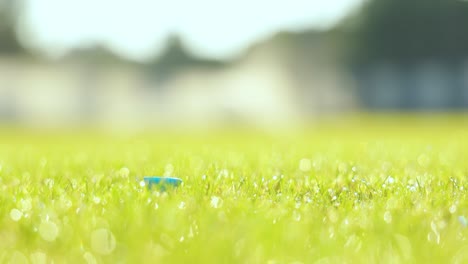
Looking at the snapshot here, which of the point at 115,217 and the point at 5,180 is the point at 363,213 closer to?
the point at 115,217

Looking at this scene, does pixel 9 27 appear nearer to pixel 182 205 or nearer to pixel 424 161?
pixel 424 161

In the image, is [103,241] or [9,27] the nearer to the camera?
[103,241]

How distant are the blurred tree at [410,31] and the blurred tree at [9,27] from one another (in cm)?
2128

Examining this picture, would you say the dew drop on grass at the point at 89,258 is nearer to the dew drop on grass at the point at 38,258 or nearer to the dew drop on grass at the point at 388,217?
the dew drop on grass at the point at 38,258

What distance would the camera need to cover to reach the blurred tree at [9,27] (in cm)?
3416

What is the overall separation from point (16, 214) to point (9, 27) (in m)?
35.1

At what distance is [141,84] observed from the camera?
35.5 meters

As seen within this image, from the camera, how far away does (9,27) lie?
34.7 m

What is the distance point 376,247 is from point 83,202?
1.15m

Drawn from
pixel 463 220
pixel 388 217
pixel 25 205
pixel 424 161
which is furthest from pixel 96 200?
pixel 424 161

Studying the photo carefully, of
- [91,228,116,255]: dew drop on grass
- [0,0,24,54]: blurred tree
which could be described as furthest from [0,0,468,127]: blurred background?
[91,228,116,255]: dew drop on grass

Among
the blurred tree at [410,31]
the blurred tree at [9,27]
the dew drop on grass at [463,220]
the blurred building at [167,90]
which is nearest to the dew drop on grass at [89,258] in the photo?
the dew drop on grass at [463,220]

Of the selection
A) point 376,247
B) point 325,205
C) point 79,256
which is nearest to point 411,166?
point 325,205

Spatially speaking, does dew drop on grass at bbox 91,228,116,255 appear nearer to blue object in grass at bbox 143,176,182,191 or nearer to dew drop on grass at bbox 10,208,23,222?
Answer: dew drop on grass at bbox 10,208,23,222
